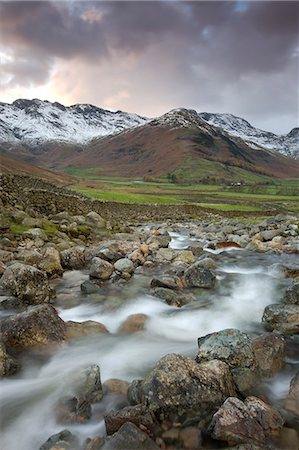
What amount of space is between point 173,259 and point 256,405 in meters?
10.9

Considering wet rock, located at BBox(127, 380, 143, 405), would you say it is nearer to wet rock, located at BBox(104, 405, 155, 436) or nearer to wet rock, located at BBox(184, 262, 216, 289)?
wet rock, located at BBox(104, 405, 155, 436)

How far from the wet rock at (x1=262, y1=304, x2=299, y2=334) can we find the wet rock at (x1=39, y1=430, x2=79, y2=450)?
5492 millimetres

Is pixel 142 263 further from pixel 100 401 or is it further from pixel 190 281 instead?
pixel 100 401

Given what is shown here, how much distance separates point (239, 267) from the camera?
16.4 meters

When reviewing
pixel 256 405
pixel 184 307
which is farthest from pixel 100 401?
pixel 184 307

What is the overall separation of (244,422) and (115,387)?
7.97 feet

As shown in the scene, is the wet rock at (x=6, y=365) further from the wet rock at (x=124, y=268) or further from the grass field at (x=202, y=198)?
the grass field at (x=202, y=198)

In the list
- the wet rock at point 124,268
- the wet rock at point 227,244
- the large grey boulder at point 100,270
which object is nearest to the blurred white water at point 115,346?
the large grey boulder at point 100,270

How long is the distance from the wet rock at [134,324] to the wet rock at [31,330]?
6.38 feet

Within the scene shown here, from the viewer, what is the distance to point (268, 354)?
710 cm

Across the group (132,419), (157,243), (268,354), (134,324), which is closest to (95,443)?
(132,419)

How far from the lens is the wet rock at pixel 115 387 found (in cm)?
647

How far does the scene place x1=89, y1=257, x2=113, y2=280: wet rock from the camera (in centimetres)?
1298

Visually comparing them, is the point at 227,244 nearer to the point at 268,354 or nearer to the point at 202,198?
the point at 268,354
